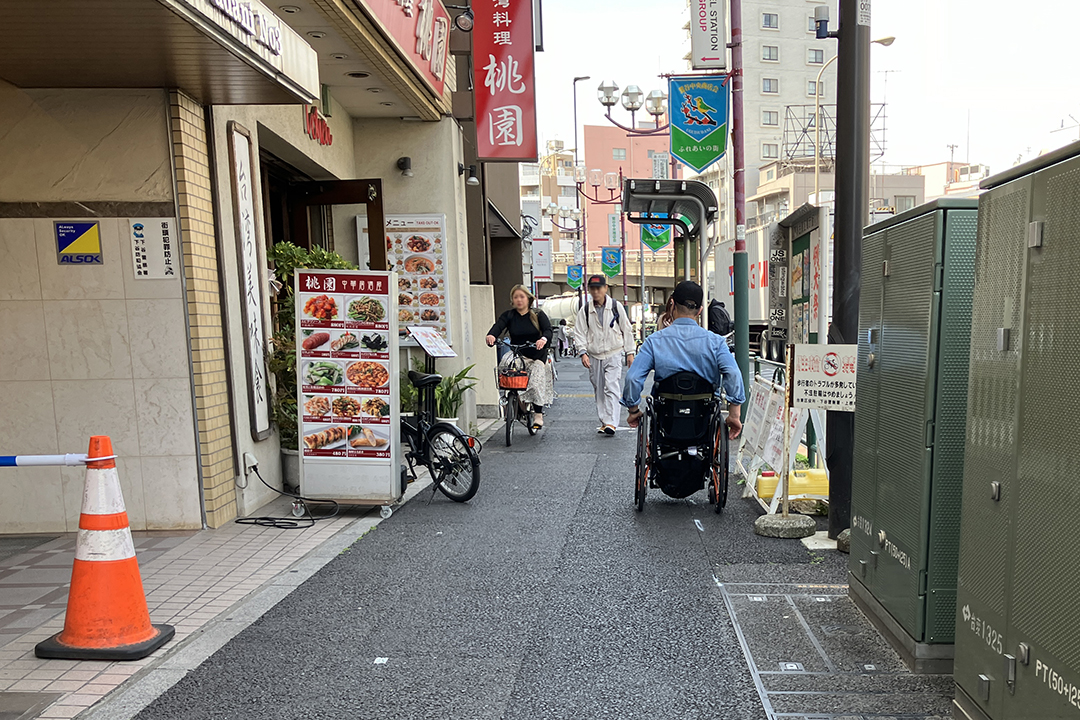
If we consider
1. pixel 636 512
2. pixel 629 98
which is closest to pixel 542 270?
pixel 629 98

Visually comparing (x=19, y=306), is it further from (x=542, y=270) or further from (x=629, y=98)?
(x=542, y=270)

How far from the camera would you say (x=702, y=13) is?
11867 mm

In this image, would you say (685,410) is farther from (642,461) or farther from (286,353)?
(286,353)

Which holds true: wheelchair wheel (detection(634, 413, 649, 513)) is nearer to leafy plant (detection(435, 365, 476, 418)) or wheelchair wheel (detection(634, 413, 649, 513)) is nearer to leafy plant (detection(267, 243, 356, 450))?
leafy plant (detection(267, 243, 356, 450))

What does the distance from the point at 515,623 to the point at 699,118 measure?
906cm

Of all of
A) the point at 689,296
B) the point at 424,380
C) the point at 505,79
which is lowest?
the point at 424,380

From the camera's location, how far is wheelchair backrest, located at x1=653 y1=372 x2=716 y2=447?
247 inches

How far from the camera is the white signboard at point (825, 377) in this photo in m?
5.26

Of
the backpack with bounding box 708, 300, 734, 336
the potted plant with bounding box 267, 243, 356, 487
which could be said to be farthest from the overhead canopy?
Result: the potted plant with bounding box 267, 243, 356, 487

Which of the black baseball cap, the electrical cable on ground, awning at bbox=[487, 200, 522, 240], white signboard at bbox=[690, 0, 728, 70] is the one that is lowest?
the electrical cable on ground

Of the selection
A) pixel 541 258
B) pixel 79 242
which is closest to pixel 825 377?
pixel 79 242

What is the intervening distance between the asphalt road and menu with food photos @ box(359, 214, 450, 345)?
4.58 meters

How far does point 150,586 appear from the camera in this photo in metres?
4.78

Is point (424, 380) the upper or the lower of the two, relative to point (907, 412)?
lower
